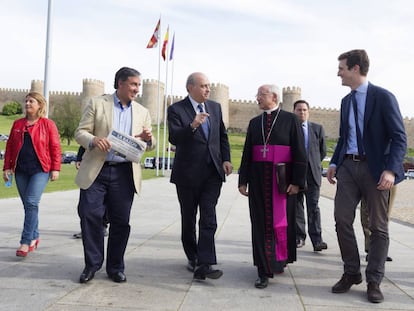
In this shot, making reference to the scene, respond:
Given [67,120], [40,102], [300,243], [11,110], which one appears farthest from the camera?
[11,110]

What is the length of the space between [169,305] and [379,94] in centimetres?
255

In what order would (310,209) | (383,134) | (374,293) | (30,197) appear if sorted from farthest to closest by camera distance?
1. (310,209)
2. (30,197)
3. (383,134)
4. (374,293)

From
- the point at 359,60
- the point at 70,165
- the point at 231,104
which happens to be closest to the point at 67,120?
the point at 70,165

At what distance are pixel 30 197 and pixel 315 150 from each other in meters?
3.74

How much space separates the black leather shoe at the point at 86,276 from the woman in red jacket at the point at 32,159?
1198 mm

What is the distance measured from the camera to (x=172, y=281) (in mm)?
4500

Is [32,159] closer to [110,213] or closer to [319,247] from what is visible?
[110,213]

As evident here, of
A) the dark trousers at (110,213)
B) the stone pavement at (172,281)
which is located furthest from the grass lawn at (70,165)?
the dark trousers at (110,213)

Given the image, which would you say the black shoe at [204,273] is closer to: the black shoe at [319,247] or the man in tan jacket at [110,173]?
the man in tan jacket at [110,173]

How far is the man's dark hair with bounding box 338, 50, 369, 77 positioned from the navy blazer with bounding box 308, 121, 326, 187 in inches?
89.4

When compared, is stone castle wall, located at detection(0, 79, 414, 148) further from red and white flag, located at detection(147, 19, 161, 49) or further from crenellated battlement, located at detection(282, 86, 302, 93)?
red and white flag, located at detection(147, 19, 161, 49)

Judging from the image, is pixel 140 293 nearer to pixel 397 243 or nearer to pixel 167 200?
pixel 397 243

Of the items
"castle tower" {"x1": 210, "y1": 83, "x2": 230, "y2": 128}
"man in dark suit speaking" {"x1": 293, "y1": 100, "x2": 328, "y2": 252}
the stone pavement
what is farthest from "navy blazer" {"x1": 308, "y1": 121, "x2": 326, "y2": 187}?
"castle tower" {"x1": 210, "y1": 83, "x2": 230, "y2": 128}

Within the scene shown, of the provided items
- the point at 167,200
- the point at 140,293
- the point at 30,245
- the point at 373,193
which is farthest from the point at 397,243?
the point at 167,200
